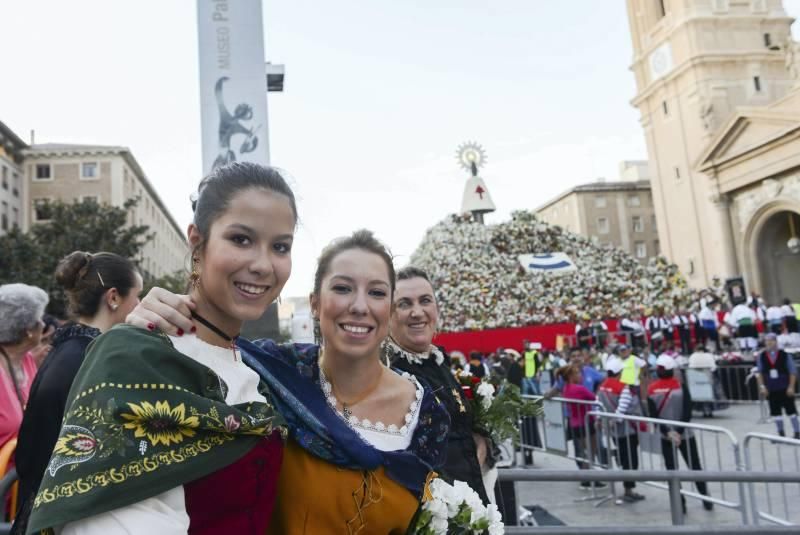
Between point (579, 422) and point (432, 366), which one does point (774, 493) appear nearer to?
point (579, 422)

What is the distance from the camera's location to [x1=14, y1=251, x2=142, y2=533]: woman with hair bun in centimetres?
220

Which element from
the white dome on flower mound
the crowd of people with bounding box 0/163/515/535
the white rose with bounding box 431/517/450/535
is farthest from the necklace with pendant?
the white dome on flower mound

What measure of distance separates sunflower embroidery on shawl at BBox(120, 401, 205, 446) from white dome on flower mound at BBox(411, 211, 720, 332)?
23.7 metres

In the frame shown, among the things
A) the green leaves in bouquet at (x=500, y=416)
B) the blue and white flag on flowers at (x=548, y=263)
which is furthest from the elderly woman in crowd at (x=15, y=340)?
the blue and white flag on flowers at (x=548, y=263)

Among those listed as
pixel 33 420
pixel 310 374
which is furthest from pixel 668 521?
pixel 33 420

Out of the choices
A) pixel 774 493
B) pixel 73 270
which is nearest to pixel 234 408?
pixel 73 270

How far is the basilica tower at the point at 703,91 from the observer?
3272 centimetres

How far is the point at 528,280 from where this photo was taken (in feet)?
93.1

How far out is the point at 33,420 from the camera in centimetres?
223

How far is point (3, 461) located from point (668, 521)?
633 cm

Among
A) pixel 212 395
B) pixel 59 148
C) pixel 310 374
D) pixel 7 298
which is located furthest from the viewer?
pixel 59 148

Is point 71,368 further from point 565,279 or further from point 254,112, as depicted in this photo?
point 565,279

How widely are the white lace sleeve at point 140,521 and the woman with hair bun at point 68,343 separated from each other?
72 centimetres

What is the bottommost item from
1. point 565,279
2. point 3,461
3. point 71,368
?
point 3,461
